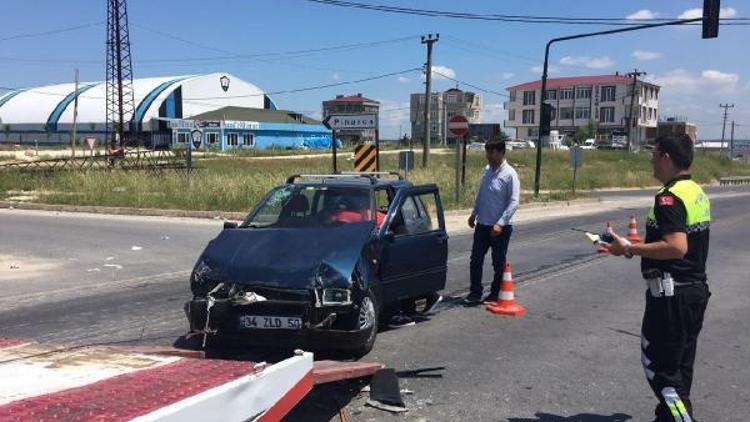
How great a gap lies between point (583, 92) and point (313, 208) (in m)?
131

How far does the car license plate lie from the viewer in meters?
5.18

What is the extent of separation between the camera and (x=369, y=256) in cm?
591

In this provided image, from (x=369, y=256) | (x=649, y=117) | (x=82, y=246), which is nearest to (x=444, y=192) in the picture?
(x=82, y=246)

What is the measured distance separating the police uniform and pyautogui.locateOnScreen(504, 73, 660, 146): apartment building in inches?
4721

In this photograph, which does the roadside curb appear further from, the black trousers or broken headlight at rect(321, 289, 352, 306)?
the black trousers

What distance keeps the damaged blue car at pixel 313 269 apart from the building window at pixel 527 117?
134548 millimetres

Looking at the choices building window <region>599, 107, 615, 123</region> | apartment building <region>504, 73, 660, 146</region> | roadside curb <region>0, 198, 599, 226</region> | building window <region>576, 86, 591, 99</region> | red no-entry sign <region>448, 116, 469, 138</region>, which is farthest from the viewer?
building window <region>576, 86, 591, 99</region>

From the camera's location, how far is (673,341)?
12.4 feet

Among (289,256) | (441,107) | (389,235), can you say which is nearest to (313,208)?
(389,235)

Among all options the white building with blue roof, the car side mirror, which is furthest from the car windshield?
the white building with blue roof

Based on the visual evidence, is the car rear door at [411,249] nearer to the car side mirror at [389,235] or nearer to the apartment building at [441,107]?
the car side mirror at [389,235]

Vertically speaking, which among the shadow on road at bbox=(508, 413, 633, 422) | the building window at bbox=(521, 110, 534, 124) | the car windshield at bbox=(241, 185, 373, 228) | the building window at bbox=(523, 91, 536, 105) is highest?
the building window at bbox=(523, 91, 536, 105)

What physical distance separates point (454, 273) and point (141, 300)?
4.52 m

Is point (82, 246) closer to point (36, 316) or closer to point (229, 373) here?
point (36, 316)
